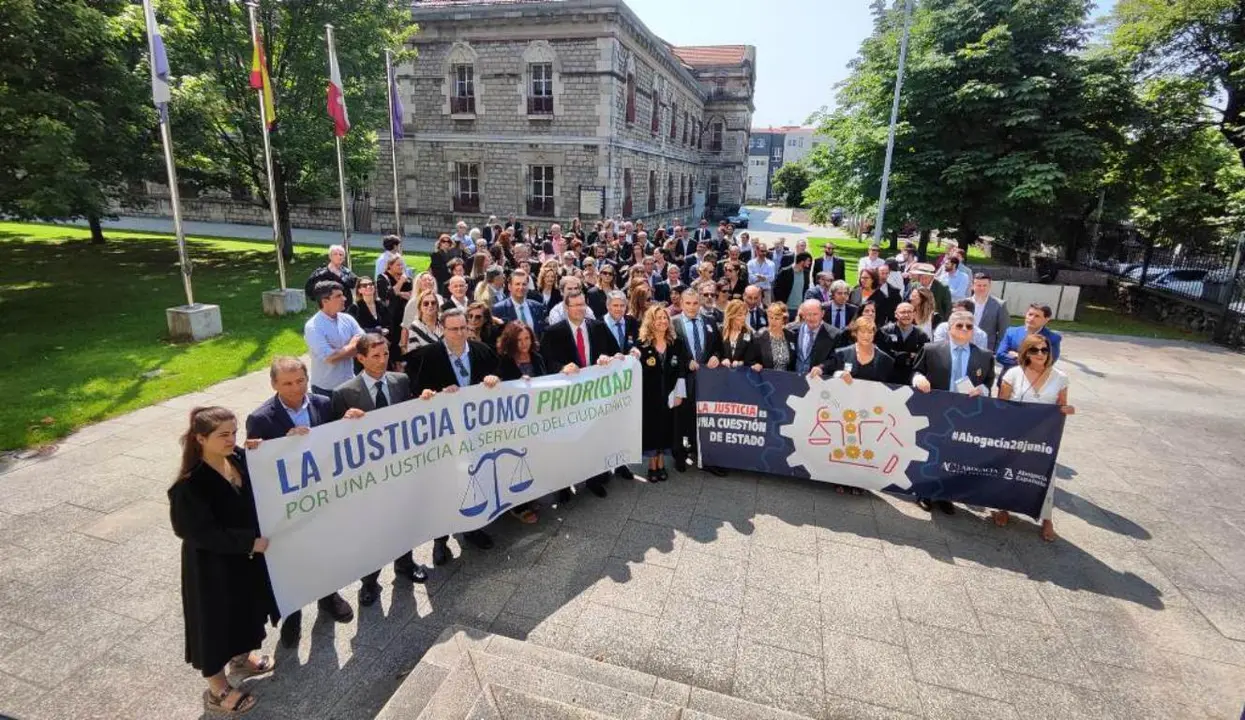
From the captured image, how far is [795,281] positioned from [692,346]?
5735 mm

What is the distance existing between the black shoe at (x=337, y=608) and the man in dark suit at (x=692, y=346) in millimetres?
3596

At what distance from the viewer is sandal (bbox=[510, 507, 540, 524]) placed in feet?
18.2

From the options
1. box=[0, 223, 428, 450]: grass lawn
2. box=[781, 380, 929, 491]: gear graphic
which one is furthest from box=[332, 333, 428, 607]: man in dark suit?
box=[0, 223, 428, 450]: grass lawn

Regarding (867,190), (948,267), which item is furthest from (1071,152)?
(948,267)

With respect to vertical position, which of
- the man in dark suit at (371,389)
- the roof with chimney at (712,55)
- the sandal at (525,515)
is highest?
the roof with chimney at (712,55)

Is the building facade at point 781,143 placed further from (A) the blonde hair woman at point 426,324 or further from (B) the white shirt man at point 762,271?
(A) the blonde hair woman at point 426,324

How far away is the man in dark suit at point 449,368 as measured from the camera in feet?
16.1

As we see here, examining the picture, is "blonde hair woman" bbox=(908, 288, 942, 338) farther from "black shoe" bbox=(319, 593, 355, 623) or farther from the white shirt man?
"black shoe" bbox=(319, 593, 355, 623)

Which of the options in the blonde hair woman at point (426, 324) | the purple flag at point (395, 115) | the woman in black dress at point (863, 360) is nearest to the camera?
the blonde hair woman at point (426, 324)

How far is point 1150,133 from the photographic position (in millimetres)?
18281

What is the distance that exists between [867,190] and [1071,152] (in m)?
5.77

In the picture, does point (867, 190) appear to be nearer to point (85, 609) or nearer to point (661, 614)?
point (661, 614)

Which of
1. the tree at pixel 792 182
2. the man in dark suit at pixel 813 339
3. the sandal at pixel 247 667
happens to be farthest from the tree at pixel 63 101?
the tree at pixel 792 182

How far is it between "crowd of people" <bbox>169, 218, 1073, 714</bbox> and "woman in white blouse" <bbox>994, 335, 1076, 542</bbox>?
13 millimetres
